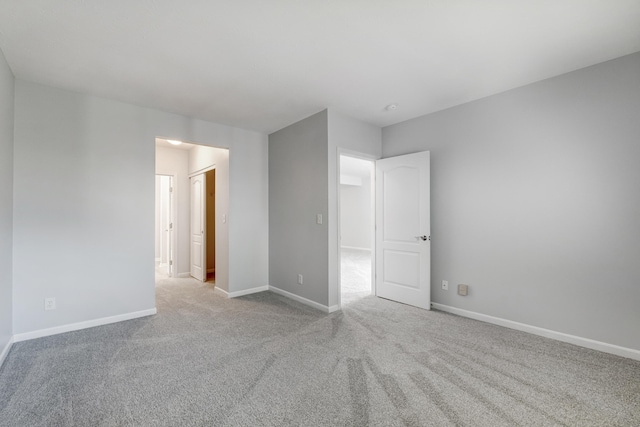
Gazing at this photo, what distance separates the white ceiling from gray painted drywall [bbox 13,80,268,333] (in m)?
Result: 0.31

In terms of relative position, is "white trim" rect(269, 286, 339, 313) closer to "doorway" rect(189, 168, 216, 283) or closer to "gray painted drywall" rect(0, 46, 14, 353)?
"doorway" rect(189, 168, 216, 283)

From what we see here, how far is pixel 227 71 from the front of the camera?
2.72 m

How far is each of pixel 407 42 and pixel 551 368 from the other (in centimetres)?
285

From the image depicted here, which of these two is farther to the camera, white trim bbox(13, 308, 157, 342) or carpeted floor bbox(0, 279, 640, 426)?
white trim bbox(13, 308, 157, 342)

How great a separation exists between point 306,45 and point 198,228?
4261 mm

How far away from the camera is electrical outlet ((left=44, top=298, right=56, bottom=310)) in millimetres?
2943

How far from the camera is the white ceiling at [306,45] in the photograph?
1.93m

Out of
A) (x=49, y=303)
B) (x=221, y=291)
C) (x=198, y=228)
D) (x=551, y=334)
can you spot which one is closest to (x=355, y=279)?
(x=221, y=291)

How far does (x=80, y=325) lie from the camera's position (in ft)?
10.2

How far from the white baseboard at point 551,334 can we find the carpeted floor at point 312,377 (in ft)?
0.35

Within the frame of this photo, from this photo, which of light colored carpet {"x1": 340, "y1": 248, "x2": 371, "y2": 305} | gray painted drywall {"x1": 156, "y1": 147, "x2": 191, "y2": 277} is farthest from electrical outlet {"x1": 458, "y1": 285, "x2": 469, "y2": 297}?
gray painted drywall {"x1": 156, "y1": 147, "x2": 191, "y2": 277}

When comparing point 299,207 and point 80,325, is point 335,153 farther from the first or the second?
point 80,325

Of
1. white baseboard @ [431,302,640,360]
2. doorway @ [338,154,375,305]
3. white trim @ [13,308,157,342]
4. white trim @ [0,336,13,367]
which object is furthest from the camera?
doorway @ [338,154,375,305]

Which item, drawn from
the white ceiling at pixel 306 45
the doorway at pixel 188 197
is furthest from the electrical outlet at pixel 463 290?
the doorway at pixel 188 197
